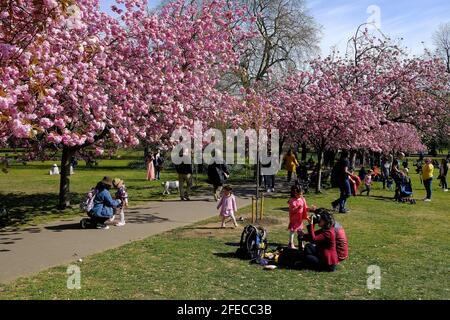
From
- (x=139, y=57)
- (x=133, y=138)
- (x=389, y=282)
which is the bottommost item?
(x=389, y=282)

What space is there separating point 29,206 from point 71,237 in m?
5.71

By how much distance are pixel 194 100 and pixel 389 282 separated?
28.0 feet

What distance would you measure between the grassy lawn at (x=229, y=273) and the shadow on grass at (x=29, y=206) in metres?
3.72

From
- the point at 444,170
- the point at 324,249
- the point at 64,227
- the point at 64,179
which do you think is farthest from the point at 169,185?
the point at 444,170

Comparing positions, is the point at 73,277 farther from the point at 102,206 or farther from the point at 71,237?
the point at 102,206

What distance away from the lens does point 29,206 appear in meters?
14.5

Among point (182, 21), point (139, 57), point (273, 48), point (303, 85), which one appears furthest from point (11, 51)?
point (273, 48)

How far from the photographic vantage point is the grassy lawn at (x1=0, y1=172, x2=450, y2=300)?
6285mm

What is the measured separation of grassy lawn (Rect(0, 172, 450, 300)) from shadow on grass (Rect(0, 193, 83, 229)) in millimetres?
3725

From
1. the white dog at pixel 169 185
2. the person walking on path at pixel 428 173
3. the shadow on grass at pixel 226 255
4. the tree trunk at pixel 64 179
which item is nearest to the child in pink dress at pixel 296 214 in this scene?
the shadow on grass at pixel 226 255

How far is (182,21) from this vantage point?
13.4m

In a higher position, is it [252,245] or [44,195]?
[44,195]

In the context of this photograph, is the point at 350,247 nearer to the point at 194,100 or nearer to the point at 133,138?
the point at 133,138

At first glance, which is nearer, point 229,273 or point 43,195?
point 229,273
